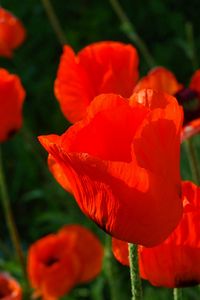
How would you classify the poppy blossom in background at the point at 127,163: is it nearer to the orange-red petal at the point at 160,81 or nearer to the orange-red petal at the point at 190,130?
the orange-red petal at the point at 190,130

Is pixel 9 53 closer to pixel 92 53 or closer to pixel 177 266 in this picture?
pixel 92 53

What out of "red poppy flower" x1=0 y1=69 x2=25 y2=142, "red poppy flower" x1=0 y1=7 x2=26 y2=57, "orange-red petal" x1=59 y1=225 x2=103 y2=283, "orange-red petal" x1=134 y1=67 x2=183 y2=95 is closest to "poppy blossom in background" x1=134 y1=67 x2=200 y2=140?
"orange-red petal" x1=134 y1=67 x2=183 y2=95

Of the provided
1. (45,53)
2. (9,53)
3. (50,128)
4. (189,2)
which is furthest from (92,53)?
(189,2)

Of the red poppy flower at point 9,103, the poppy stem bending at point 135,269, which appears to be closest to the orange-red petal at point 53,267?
the red poppy flower at point 9,103

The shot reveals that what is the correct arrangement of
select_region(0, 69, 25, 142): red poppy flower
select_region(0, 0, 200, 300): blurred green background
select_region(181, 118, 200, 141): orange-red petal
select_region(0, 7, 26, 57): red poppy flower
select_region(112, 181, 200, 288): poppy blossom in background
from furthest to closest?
select_region(0, 0, 200, 300): blurred green background, select_region(0, 7, 26, 57): red poppy flower, select_region(0, 69, 25, 142): red poppy flower, select_region(181, 118, 200, 141): orange-red petal, select_region(112, 181, 200, 288): poppy blossom in background

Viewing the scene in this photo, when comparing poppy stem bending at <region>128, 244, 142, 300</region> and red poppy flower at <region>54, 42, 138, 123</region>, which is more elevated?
poppy stem bending at <region>128, 244, 142, 300</region>

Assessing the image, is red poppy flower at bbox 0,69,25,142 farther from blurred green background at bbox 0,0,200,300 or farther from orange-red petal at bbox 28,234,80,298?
blurred green background at bbox 0,0,200,300
